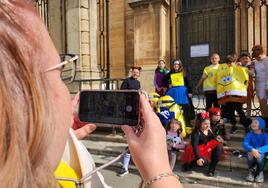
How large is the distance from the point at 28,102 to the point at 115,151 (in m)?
6.40

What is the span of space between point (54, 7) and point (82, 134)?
985cm

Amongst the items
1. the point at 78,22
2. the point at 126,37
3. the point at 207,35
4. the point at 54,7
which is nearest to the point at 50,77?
the point at 78,22

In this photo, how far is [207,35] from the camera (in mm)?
13211

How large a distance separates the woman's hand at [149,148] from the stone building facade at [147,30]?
7265mm

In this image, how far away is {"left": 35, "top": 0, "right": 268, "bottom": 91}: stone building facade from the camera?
9797mm

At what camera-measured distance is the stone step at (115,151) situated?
5.79m

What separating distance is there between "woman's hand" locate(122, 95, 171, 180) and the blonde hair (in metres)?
0.37

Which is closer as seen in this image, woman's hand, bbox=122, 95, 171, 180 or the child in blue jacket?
woman's hand, bbox=122, 95, 171, 180

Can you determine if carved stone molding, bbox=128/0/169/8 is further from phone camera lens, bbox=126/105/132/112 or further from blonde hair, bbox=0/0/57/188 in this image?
blonde hair, bbox=0/0/57/188

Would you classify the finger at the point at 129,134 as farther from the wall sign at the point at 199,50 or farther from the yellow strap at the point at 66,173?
the wall sign at the point at 199,50

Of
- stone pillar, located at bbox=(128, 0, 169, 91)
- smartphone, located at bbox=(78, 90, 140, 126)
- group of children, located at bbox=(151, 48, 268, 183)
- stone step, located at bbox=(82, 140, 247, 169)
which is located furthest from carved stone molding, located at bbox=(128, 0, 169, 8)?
smartphone, located at bbox=(78, 90, 140, 126)

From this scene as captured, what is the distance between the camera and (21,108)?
61 centimetres

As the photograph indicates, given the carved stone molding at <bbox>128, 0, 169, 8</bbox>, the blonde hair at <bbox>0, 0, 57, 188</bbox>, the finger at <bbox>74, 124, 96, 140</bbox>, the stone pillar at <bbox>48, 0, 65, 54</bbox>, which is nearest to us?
the blonde hair at <bbox>0, 0, 57, 188</bbox>

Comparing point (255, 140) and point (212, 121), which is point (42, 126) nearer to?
point (255, 140)
